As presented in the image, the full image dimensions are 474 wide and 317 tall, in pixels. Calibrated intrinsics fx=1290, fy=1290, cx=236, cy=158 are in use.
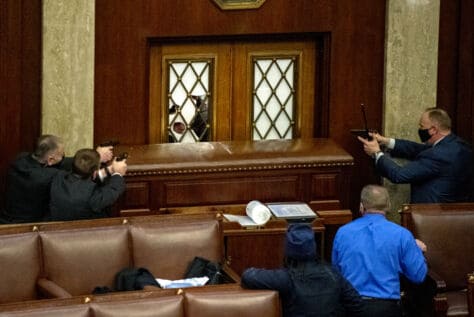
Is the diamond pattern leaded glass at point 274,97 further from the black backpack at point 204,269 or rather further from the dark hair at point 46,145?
the black backpack at point 204,269

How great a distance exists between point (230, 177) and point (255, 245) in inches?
28.6

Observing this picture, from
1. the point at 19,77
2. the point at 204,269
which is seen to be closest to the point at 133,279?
the point at 204,269

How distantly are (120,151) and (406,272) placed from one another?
274 centimetres

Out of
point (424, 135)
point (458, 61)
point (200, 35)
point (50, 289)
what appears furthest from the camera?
point (458, 61)

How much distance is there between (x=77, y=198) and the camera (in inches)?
324

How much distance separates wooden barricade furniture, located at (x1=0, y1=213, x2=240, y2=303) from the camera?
7.39 metres

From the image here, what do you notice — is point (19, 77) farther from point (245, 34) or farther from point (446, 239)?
point (446, 239)

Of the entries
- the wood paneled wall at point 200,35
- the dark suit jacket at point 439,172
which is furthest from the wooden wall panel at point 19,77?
the dark suit jacket at point 439,172

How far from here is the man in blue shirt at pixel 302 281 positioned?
659 centimetres

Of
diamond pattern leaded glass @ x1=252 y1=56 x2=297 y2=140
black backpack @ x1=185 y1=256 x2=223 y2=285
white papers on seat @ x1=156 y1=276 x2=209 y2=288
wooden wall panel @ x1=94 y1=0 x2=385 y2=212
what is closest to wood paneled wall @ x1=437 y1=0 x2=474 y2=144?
wooden wall panel @ x1=94 y1=0 x2=385 y2=212

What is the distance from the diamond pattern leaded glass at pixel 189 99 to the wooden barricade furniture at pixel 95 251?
88.7 inches

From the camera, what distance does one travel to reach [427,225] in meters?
8.30

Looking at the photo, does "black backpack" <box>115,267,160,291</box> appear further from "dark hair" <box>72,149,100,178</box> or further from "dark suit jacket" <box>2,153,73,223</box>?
"dark suit jacket" <box>2,153,73,223</box>

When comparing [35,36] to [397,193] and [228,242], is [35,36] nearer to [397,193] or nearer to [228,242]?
[228,242]
